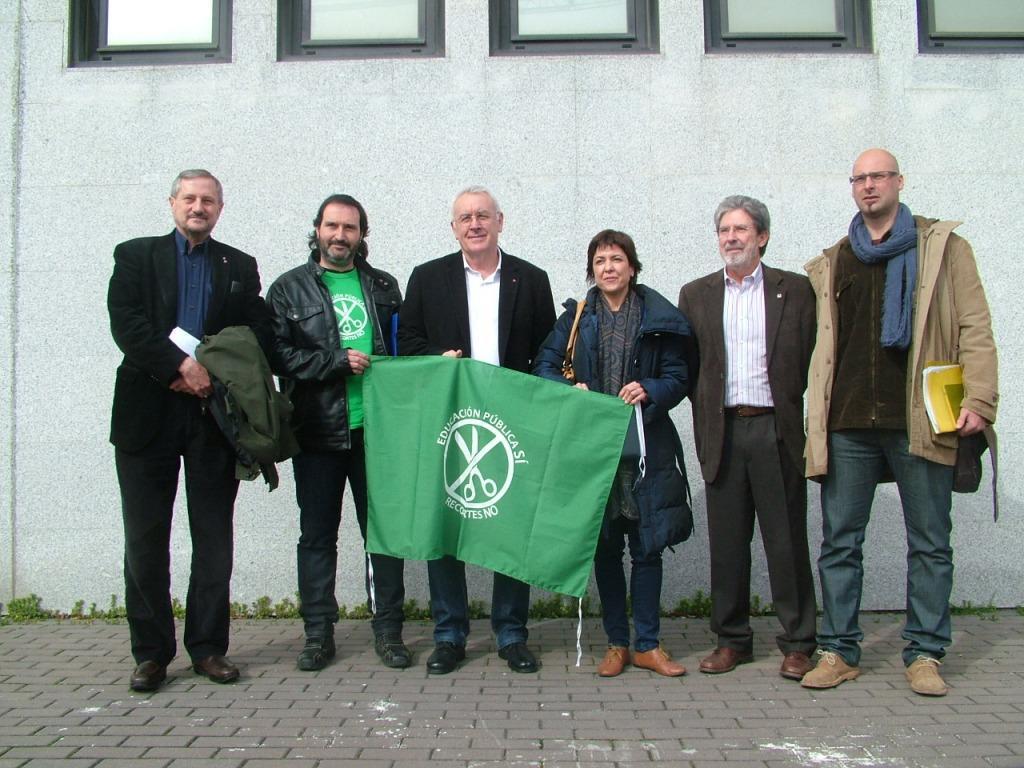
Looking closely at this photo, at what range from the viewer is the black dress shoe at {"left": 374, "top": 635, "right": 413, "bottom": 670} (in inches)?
197

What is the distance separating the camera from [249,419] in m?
4.70

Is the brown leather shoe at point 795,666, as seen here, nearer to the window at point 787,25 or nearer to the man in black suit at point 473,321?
the man in black suit at point 473,321

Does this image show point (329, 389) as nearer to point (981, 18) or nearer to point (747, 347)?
point (747, 347)

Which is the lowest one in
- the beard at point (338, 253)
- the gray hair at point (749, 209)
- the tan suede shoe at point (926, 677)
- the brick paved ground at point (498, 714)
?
the brick paved ground at point (498, 714)

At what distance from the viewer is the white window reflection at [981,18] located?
6.52 metres

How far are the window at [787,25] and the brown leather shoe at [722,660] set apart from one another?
12.3ft

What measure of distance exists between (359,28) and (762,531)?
4075 millimetres

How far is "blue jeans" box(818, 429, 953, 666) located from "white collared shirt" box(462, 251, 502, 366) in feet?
5.56

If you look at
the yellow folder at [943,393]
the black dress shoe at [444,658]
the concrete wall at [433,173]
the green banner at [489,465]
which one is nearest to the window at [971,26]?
the concrete wall at [433,173]

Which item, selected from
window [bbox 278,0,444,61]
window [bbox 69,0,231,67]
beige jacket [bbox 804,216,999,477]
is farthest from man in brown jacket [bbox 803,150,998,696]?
window [bbox 69,0,231,67]

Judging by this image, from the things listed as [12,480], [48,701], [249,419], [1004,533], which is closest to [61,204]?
[12,480]

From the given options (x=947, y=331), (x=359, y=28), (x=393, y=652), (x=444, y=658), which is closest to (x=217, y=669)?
(x=393, y=652)

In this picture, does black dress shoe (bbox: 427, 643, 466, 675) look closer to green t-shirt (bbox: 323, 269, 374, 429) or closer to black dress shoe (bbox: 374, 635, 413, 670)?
black dress shoe (bbox: 374, 635, 413, 670)

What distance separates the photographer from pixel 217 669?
4789mm
